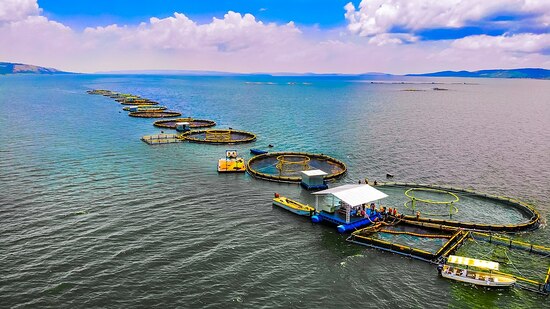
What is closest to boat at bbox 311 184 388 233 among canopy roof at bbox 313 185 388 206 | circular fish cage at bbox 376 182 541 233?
canopy roof at bbox 313 185 388 206

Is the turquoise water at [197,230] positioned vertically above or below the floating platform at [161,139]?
below

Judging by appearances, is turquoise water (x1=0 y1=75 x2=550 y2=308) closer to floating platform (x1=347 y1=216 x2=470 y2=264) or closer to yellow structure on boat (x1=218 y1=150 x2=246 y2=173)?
floating platform (x1=347 y1=216 x2=470 y2=264)

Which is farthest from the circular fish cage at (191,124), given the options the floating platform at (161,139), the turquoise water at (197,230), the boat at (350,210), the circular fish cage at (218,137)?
the boat at (350,210)

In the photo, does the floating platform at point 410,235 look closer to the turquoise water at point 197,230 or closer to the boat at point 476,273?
the turquoise water at point 197,230

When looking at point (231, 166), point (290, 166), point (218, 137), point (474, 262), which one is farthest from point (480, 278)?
point (218, 137)

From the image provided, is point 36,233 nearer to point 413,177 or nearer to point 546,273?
point 546,273

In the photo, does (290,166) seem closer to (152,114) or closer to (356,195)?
(356,195)

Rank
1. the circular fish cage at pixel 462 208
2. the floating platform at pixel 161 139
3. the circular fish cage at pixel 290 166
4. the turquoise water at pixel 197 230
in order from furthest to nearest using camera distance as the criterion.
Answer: the floating platform at pixel 161 139, the circular fish cage at pixel 290 166, the circular fish cage at pixel 462 208, the turquoise water at pixel 197 230
